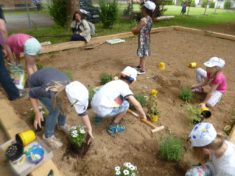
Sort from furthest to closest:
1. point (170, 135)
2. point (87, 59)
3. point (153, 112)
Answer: point (87, 59)
point (153, 112)
point (170, 135)

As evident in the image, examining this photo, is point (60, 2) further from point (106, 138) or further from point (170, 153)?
point (170, 153)

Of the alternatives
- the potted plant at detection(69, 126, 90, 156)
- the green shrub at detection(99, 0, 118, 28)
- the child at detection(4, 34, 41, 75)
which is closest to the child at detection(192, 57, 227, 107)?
the potted plant at detection(69, 126, 90, 156)

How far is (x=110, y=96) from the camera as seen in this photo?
299 cm

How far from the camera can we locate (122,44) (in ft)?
24.4

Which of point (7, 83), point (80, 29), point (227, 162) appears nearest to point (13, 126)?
point (7, 83)

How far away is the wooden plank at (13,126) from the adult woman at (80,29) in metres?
3.65

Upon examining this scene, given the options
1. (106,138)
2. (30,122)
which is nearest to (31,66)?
(30,122)

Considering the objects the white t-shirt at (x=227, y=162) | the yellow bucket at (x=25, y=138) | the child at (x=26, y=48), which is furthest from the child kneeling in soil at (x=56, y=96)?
the white t-shirt at (x=227, y=162)

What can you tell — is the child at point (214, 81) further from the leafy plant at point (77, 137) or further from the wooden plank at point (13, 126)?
the wooden plank at point (13, 126)

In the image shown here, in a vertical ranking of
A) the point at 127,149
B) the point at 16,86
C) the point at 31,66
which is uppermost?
the point at 31,66

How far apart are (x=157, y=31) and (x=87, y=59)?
162 inches

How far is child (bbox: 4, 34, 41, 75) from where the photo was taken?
334 centimetres

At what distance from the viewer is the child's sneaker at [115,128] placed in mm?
3229

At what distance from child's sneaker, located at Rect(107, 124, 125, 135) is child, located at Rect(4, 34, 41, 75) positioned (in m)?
1.43
